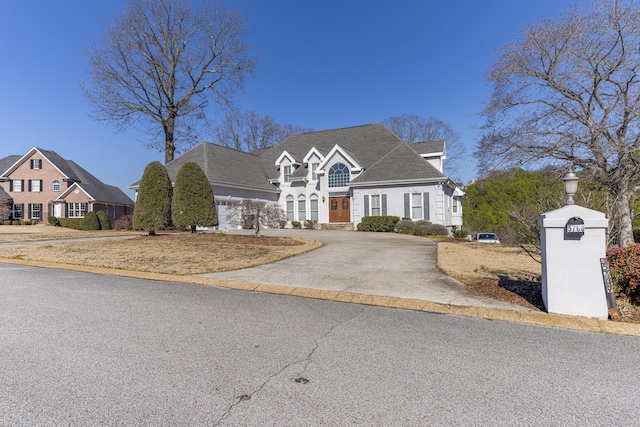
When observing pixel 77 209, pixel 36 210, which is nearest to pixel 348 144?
pixel 77 209

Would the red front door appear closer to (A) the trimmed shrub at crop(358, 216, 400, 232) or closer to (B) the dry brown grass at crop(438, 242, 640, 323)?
(A) the trimmed shrub at crop(358, 216, 400, 232)

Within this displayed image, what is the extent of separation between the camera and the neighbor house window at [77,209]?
3617cm

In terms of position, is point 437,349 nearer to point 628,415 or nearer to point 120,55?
point 628,415

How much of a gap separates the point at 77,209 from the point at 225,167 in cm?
2133

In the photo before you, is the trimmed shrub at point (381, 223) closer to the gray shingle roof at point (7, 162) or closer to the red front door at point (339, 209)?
the red front door at point (339, 209)

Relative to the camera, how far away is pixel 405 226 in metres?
21.7

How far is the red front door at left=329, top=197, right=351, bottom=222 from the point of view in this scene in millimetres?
26109

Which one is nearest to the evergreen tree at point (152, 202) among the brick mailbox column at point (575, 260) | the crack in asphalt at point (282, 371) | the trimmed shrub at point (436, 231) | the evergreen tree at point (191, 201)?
the evergreen tree at point (191, 201)

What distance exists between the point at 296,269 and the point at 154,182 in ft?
35.4

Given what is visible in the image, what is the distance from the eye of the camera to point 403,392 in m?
2.81

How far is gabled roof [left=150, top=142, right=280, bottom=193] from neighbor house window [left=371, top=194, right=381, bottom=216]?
9173 millimetres

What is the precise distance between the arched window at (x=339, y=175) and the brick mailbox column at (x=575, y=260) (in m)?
21.4

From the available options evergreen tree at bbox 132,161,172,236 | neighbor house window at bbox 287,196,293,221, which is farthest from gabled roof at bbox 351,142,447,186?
evergreen tree at bbox 132,161,172,236

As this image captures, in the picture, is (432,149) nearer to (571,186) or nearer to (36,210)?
(571,186)
